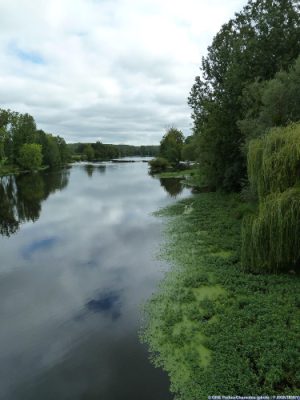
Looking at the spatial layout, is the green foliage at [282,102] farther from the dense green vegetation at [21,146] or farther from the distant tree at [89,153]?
the distant tree at [89,153]

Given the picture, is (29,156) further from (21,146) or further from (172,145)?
(172,145)

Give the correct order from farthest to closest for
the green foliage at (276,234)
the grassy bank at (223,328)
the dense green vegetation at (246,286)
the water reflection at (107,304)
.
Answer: the water reflection at (107,304), the green foliage at (276,234), the dense green vegetation at (246,286), the grassy bank at (223,328)

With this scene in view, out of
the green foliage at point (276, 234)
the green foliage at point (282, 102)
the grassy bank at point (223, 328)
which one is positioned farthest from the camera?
the green foliage at point (282, 102)

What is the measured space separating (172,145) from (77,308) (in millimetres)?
76144

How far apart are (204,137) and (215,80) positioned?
6505 millimetres

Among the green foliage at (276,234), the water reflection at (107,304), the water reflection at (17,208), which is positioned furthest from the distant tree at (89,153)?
the green foliage at (276,234)

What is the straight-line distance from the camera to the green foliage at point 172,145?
8331 centimetres

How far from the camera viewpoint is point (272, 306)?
9.38 m

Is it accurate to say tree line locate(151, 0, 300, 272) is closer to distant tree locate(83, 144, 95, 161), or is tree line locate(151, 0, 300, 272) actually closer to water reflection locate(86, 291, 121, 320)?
water reflection locate(86, 291, 121, 320)

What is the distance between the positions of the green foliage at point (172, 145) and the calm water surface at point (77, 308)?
196 ft

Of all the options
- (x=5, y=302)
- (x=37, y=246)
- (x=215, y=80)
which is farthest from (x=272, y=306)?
(x=215, y=80)

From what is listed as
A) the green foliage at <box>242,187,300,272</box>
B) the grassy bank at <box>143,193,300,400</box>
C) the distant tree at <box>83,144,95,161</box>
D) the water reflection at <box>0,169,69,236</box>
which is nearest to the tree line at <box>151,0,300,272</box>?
the green foliage at <box>242,187,300,272</box>

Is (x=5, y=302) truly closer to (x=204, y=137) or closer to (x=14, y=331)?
(x=14, y=331)

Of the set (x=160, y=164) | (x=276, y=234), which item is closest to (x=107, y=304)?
(x=276, y=234)
